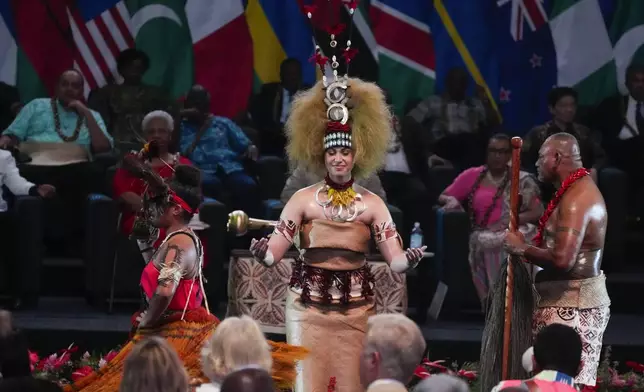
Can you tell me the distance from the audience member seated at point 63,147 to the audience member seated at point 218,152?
0.66 meters

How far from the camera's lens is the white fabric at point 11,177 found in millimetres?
11812

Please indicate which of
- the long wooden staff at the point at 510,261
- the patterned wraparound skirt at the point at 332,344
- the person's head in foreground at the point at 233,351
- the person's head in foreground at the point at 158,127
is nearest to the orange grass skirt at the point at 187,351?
the patterned wraparound skirt at the point at 332,344

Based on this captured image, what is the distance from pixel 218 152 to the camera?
41.3ft

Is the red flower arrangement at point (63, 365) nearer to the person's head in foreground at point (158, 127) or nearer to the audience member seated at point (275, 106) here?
the person's head in foreground at point (158, 127)

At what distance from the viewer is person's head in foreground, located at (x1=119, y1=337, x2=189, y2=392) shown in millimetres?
5922

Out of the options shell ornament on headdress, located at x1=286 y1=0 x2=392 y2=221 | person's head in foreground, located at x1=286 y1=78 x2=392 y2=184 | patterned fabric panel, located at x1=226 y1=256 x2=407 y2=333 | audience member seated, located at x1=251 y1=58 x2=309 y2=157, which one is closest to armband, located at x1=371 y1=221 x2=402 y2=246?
shell ornament on headdress, located at x1=286 y1=0 x2=392 y2=221

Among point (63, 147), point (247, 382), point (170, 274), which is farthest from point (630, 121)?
point (247, 382)

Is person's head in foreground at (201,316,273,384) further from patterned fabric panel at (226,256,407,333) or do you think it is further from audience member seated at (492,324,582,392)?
patterned fabric panel at (226,256,407,333)

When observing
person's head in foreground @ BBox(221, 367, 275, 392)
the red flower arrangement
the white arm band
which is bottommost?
the red flower arrangement

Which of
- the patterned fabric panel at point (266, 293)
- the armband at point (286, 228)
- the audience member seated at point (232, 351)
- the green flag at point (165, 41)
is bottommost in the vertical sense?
the audience member seated at point (232, 351)

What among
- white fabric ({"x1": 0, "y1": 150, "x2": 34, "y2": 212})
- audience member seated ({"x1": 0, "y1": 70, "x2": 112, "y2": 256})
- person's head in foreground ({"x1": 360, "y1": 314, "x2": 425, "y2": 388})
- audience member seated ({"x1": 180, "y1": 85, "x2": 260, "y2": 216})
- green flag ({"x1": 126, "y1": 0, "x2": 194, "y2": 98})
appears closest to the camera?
person's head in foreground ({"x1": 360, "y1": 314, "x2": 425, "y2": 388})

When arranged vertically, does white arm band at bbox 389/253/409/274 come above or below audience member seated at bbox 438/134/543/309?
below

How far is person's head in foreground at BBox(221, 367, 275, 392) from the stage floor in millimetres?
5151

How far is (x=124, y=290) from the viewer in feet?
38.6
